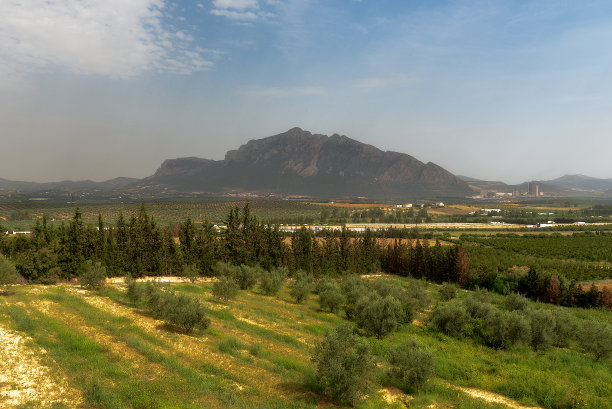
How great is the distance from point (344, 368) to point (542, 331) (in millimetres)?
20647

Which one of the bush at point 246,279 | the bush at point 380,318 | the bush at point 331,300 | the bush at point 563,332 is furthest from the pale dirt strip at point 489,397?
the bush at point 246,279

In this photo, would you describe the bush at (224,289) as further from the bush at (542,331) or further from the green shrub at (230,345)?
the bush at (542,331)

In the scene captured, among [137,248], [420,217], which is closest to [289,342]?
[137,248]

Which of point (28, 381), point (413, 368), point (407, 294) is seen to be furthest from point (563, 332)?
point (28, 381)

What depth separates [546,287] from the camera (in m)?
53.0

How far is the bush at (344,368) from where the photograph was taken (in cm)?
1377

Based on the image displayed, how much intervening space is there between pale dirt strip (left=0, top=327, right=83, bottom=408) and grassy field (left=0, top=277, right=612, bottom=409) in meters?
0.03

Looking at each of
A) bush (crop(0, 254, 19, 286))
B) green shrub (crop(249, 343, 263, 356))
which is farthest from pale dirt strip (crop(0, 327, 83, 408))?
bush (crop(0, 254, 19, 286))

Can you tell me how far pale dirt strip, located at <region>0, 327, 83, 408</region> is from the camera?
38.1 ft

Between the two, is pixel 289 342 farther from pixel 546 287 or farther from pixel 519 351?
pixel 546 287

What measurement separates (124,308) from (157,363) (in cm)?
1078

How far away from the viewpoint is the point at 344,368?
14094 millimetres

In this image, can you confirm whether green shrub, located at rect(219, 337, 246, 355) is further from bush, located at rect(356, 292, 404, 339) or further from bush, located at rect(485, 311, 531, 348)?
bush, located at rect(485, 311, 531, 348)

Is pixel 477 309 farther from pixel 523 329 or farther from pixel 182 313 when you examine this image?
pixel 182 313
